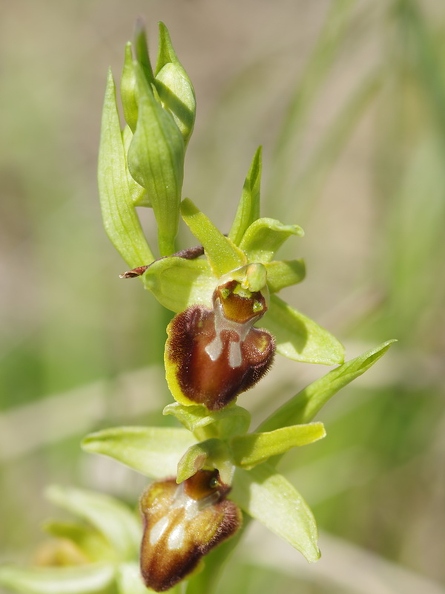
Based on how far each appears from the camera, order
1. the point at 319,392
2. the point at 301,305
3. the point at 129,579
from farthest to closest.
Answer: the point at 301,305 → the point at 129,579 → the point at 319,392

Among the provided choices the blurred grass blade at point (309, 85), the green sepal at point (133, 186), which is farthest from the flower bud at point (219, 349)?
the blurred grass blade at point (309, 85)

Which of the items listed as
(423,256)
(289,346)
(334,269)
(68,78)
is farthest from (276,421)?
(68,78)

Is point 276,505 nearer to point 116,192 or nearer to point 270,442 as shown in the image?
point 270,442

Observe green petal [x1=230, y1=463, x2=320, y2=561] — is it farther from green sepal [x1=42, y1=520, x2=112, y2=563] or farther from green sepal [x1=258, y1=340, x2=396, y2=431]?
green sepal [x1=42, y1=520, x2=112, y2=563]

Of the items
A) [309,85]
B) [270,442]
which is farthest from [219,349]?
[309,85]

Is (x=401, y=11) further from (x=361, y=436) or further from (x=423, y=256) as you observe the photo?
(x=361, y=436)

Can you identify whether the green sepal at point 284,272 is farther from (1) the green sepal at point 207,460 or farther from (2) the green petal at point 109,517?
(2) the green petal at point 109,517

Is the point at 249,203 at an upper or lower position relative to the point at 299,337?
upper
